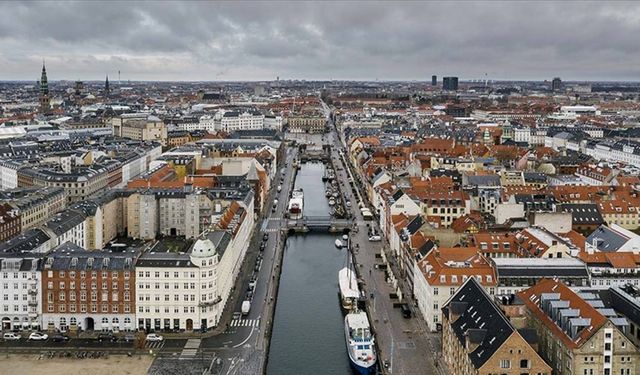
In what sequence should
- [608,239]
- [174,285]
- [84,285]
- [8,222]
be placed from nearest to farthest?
1. [84,285]
2. [174,285]
3. [608,239]
4. [8,222]

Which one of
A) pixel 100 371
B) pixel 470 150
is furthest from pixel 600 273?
pixel 470 150

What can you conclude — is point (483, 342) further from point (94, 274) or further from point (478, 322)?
point (94, 274)

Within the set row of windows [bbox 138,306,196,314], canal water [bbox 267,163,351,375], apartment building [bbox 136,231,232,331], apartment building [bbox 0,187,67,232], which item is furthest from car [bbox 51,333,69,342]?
apartment building [bbox 0,187,67,232]

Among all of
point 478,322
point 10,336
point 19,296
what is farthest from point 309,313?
point 10,336

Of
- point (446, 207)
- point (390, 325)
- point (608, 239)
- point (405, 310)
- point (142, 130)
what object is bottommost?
point (390, 325)

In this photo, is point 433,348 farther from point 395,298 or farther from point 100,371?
point 100,371

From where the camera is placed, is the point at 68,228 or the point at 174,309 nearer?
the point at 174,309
